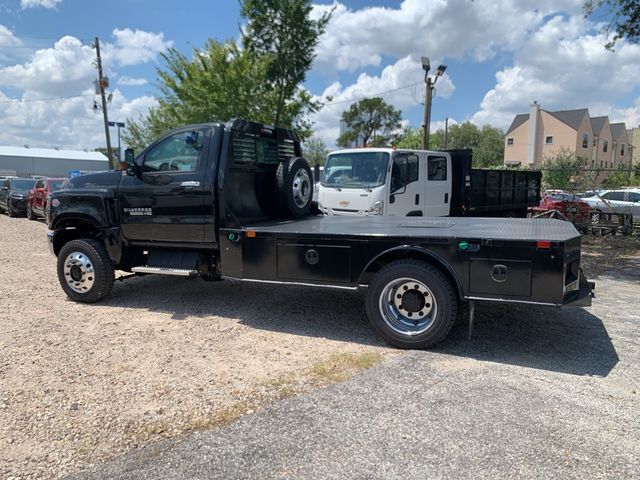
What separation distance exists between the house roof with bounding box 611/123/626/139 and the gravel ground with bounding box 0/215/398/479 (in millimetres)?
73236

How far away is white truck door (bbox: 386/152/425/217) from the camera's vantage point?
984cm

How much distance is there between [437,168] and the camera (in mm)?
11273

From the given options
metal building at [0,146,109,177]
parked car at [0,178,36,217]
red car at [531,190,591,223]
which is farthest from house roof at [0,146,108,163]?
red car at [531,190,591,223]

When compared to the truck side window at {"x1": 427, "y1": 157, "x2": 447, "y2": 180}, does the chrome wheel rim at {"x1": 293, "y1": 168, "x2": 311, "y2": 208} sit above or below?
below

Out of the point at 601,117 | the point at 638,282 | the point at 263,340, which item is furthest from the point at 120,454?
the point at 601,117

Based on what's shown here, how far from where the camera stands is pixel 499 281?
4617 millimetres

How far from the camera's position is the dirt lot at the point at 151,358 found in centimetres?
351

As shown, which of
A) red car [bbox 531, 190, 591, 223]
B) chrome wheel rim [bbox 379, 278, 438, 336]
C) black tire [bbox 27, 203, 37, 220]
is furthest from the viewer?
Answer: black tire [bbox 27, 203, 37, 220]

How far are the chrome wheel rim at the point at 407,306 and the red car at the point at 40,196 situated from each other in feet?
53.6

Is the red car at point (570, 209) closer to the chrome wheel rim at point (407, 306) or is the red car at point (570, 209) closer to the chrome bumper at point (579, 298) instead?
the chrome bumper at point (579, 298)

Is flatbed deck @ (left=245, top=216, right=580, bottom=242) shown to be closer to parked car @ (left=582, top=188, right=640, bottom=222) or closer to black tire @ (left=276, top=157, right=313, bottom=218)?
black tire @ (left=276, top=157, right=313, bottom=218)

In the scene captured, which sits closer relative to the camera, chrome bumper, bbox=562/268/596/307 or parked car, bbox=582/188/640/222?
chrome bumper, bbox=562/268/596/307

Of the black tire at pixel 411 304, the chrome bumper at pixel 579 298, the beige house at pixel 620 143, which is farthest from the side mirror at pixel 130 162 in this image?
the beige house at pixel 620 143

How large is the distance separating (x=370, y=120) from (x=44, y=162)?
58272 millimetres
